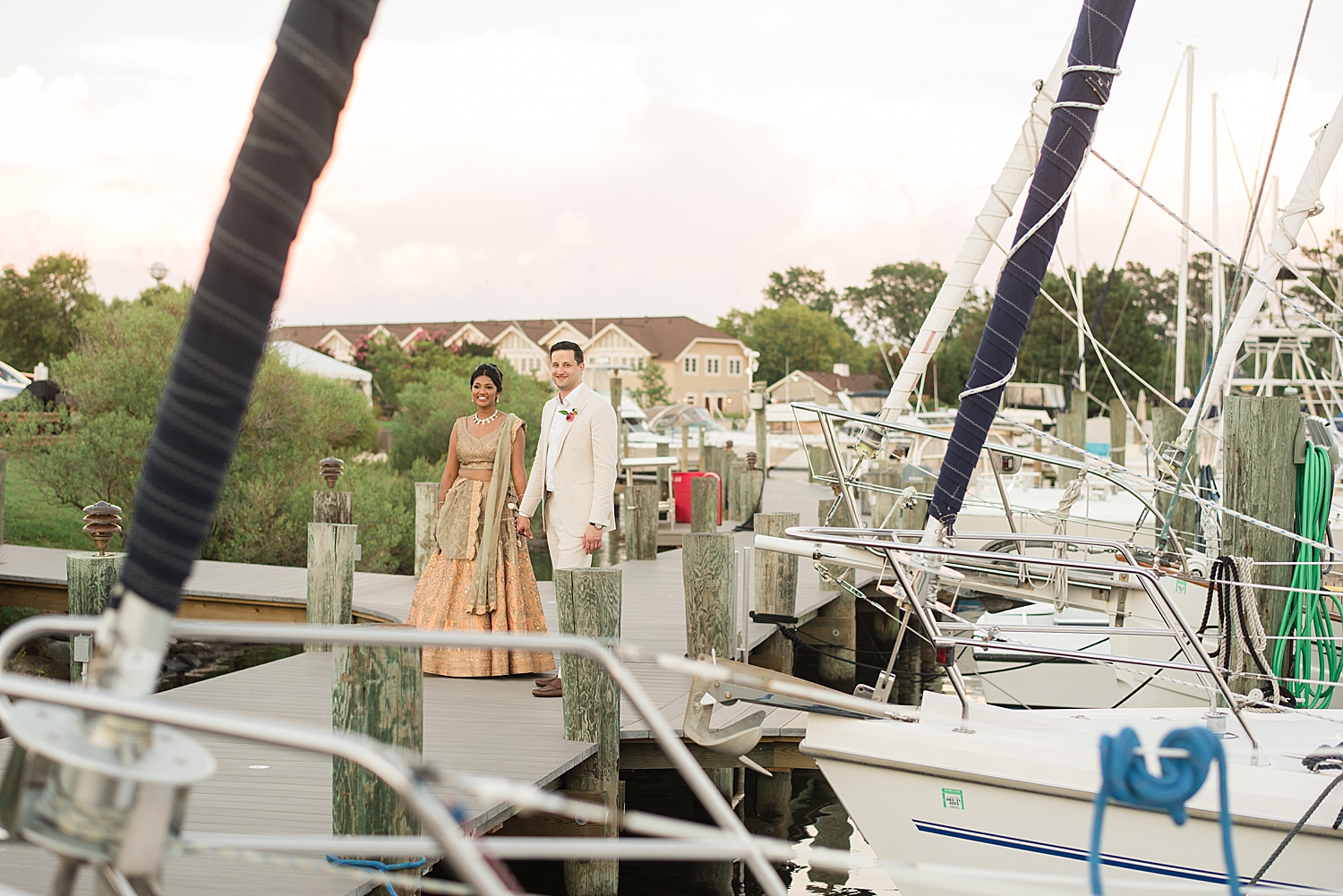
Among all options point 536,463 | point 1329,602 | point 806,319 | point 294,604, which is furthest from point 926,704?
point 806,319

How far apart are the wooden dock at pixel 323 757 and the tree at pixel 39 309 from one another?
28.3 m

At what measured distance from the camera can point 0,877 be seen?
3.64 m

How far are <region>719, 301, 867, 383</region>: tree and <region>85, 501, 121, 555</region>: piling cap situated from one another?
222ft

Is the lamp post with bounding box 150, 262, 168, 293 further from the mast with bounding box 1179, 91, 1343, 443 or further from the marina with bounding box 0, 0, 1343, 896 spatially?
the mast with bounding box 1179, 91, 1343, 443

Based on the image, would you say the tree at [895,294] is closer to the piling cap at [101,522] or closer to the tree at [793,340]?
the tree at [793,340]

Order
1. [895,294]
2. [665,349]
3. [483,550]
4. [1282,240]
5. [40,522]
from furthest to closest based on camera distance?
[895,294]
[665,349]
[40,522]
[1282,240]
[483,550]

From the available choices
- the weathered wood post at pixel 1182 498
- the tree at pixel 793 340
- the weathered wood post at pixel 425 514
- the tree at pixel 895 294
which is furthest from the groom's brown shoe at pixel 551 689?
the tree at pixel 895 294

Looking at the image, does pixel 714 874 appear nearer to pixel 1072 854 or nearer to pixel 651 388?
pixel 1072 854

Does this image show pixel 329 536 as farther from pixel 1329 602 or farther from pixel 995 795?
pixel 1329 602

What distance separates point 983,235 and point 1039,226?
0.59 meters

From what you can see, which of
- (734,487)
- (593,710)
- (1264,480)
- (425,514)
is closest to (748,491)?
(734,487)

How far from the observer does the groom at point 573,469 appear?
19.3 ft

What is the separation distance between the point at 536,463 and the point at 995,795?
10.5ft

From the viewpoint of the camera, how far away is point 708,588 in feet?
21.7
